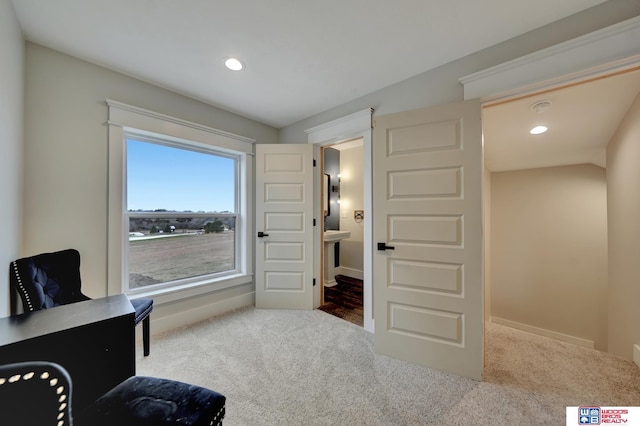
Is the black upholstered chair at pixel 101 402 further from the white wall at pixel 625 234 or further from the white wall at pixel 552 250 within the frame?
the white wall at pixel 552 250

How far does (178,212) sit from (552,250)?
18.3 feet

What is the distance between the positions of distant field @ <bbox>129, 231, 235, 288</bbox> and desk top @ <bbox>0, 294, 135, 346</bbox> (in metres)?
1.21

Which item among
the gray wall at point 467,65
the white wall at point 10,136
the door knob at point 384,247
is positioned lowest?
the door knob at point 384,247

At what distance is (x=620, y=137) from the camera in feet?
7.59

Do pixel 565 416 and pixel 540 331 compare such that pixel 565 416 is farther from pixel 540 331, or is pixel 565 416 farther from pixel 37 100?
pixel 37 100

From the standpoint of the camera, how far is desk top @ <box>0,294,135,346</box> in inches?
37.6

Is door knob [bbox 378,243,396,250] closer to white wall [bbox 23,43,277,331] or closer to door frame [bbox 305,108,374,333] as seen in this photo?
door frame [bbox 305,108,374,333]

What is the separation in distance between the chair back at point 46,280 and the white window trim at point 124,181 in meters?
0.28

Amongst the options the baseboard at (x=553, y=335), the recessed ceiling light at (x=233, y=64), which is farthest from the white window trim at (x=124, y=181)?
the baseboard at (x=553, y=335)

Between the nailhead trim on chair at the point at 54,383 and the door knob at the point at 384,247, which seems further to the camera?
the door knob at the point at 384,247

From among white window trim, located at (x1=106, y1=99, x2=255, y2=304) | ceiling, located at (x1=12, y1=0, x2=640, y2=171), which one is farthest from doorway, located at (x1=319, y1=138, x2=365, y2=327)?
ceiling, located at (x1=12, y1=0, x2=640, y2=171)

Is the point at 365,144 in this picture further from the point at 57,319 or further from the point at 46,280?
the point at 46,280

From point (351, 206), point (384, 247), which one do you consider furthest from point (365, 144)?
point (351, 206)

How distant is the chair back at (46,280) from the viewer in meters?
1.49
